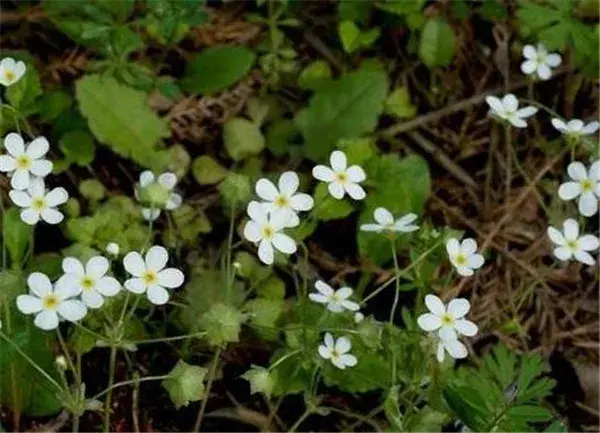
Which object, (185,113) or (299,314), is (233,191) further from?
(185,113)

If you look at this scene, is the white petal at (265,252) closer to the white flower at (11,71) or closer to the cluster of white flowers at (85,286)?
the cluster of white flowers at (85,286)

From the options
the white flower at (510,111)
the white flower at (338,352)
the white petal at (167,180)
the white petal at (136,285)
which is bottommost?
the white flower at (338,352)

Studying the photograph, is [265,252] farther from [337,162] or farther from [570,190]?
[570,190]

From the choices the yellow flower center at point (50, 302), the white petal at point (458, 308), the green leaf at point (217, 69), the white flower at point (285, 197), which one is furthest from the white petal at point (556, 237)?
the yellow flower center at point (50, 302)

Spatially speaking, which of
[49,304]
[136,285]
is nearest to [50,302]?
[49,304]

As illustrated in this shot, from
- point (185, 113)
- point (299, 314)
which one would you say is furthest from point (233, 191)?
point (185, 113)

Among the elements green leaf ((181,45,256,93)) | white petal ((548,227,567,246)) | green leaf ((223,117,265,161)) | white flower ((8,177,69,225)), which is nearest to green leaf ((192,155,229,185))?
green leaf ((223,117,265,161))
